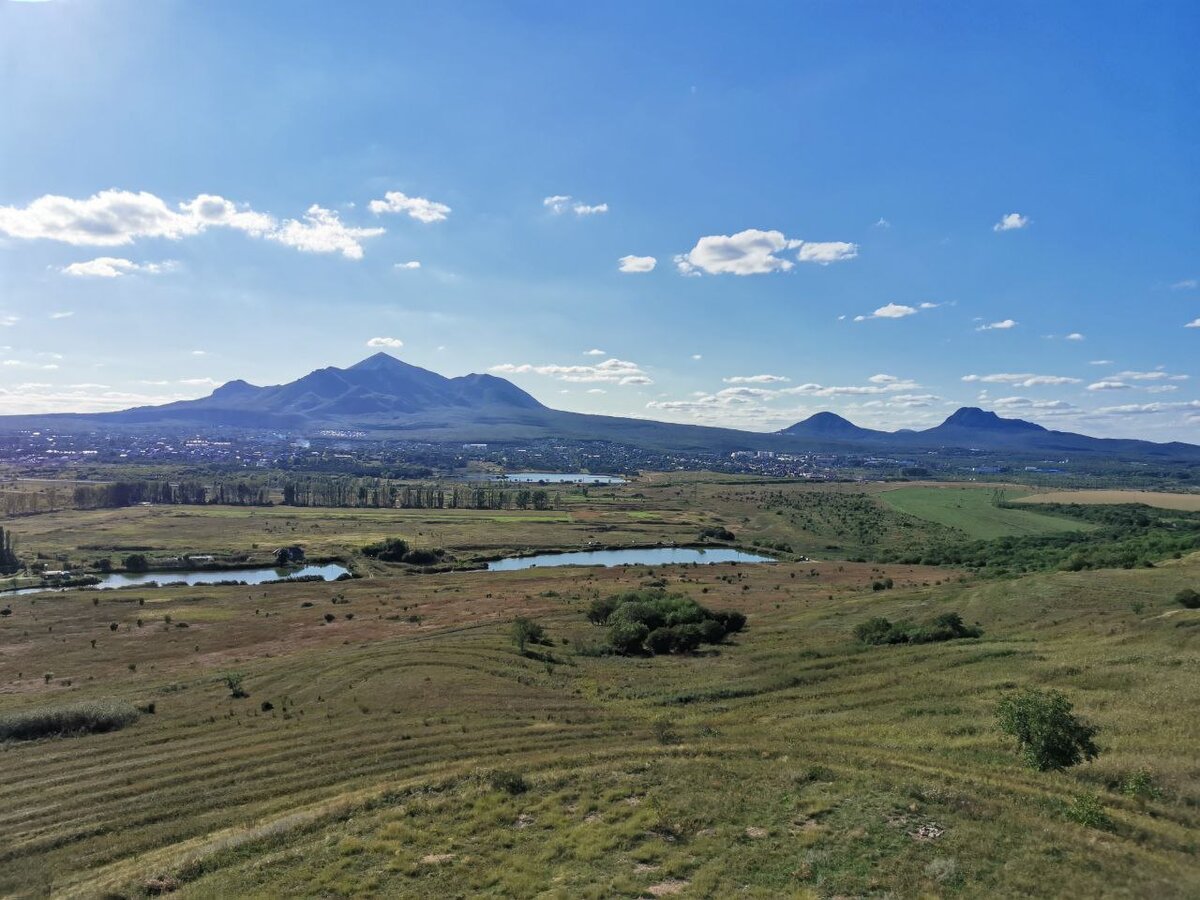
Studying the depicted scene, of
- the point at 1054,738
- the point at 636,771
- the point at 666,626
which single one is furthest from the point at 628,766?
the point at 666,626

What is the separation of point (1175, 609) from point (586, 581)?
66.0 m

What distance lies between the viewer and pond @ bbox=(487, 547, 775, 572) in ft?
415

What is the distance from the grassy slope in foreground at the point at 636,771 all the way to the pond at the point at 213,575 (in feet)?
187

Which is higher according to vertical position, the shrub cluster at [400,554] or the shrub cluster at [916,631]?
the shrub cluster at [916,631]

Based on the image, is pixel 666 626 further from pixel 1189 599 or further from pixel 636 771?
pixel 1189 599

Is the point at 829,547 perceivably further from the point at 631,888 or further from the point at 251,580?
the point at 631,888

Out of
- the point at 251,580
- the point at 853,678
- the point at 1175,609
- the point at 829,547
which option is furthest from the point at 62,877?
the point at 829,547

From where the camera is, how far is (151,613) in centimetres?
7800

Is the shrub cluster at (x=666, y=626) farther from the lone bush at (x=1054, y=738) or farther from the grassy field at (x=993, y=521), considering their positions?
the grassy field at (x=993, y=521)

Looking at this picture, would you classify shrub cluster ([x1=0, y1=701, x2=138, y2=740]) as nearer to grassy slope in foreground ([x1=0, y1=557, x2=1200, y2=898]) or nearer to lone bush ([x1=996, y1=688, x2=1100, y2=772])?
grassy slope in foreground ([x1=0, y1=557, x2=1200, y2=898])

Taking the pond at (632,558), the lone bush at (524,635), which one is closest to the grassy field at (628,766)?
the lone bush at (524,635)

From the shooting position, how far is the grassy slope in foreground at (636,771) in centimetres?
1652

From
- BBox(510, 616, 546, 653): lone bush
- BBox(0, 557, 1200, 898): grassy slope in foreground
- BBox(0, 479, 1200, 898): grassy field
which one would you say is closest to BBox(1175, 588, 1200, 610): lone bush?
BBox(0, 479, 1200, 898): grassy field

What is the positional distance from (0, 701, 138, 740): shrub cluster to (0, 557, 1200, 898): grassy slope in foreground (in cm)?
155
